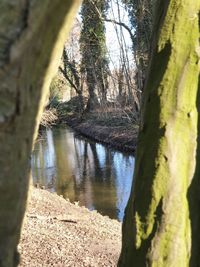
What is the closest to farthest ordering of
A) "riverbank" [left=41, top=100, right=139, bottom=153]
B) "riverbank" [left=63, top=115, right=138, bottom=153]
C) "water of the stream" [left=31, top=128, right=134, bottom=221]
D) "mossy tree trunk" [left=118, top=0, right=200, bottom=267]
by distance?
"mossy tree trunk" [left=118, top=0, right=200, bottom=267], "water of the stream" [left=31, top=128, right=134, bottom=221], "riverbank" [left=63, top=115, right=138, bottom=153], "riverbank" [left=41, top=100, right=139, bottom=153]

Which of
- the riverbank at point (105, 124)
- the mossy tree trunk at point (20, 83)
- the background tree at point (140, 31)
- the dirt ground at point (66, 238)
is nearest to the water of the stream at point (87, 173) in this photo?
the riverbank at point (105, 124)

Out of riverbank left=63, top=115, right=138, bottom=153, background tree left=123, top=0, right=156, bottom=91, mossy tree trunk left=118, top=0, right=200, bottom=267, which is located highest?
background tree left=123, top=0, right=156, bottom=91

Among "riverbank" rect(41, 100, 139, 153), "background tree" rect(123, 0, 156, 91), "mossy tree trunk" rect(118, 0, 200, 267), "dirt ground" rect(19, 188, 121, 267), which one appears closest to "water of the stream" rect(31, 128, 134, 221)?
"riverbank" rect(41, 100, 139, 153)

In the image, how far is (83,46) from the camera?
1415 inches

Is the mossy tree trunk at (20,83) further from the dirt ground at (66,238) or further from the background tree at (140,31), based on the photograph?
the background tree at (140,31)

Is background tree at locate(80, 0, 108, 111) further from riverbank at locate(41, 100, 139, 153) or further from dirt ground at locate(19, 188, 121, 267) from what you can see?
dirt ground at locate(19, 188, 121, 267)

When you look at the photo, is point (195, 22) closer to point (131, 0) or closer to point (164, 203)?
point (164, 203)

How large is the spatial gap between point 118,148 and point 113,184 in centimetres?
920

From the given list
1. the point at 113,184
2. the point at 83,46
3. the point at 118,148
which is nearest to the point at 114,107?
the point at 83,46

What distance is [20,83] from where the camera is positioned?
1.38 metres

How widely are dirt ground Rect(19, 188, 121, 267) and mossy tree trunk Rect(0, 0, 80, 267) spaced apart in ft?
18.8

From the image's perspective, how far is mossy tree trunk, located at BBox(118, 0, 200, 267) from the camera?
9.59ft

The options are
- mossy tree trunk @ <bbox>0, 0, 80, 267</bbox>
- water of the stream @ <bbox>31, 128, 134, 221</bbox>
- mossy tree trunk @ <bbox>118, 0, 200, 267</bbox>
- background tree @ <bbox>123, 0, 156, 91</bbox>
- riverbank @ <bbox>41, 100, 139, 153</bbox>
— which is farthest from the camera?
riverbank @ <bbox>41, 100, 139, 153</bbox>

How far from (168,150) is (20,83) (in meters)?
1.72
